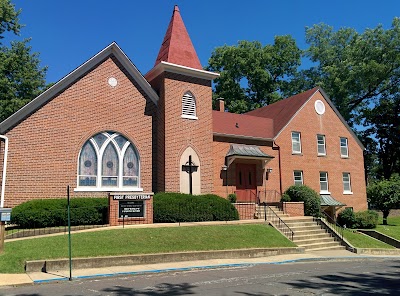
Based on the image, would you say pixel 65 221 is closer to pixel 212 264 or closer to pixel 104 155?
pixel 104 155

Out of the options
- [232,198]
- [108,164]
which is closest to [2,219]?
[108,164]

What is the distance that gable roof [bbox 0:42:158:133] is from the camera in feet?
60.1

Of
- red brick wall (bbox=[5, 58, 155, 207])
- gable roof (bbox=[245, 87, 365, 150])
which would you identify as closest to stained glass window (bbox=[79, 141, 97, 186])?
red brick wall (bbox=[5, 58, 155, 207])

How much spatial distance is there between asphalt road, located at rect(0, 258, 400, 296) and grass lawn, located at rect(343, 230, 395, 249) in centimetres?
694

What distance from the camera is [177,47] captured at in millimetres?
23750

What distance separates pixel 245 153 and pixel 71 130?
10.6m

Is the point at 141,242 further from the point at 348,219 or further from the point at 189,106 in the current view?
the point at 348,219

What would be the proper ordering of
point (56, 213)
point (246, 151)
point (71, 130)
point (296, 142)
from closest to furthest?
1. point (56, 213)
2. point (71, 130)
3. point (246, 151)
4. point (296, 142)

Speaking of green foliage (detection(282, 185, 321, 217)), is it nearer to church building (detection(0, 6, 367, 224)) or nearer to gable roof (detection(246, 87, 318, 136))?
church building (detection(0, 6, 367, 224))

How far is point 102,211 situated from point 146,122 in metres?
6.52

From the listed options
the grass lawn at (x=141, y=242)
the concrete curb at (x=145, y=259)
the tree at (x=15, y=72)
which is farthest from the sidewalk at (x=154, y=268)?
the tree at (x=15, y=72)

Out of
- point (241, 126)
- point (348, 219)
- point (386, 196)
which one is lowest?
point (348, 219)

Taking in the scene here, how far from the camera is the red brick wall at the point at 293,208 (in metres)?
23.3

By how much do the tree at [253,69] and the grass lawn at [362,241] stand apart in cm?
2594
